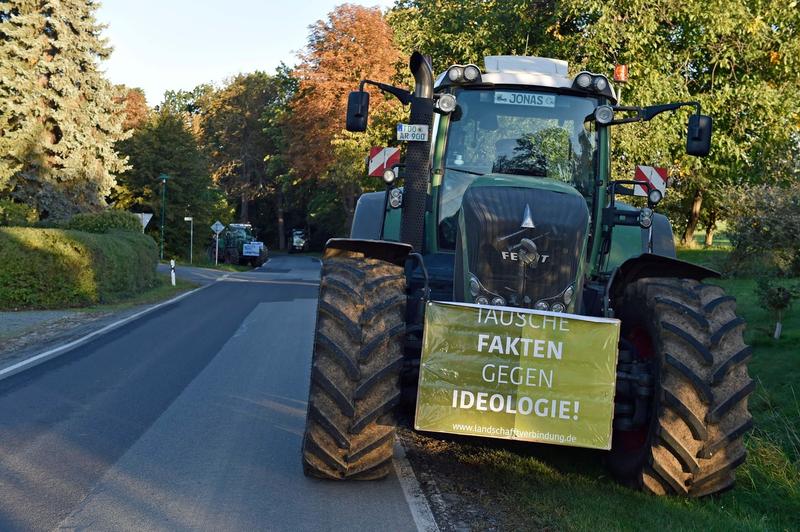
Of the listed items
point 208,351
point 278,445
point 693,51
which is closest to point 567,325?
point 278,445

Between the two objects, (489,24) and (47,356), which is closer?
(47,356)

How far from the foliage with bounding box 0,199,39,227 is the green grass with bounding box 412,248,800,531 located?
28666 millimetres

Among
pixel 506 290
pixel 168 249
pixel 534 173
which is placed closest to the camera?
pixel 506 290

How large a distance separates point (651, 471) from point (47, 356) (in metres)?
10.1

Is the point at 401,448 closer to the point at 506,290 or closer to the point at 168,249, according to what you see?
the point at 506,290

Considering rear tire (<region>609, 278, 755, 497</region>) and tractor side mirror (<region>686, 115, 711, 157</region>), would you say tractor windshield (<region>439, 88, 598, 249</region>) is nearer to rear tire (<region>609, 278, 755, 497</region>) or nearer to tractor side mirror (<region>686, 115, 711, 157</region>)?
tractor side mirror (<region>686, 115, 711, 157</region>)

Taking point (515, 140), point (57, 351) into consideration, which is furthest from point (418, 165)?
point (57, 351)

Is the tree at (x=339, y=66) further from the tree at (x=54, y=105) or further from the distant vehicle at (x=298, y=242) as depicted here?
the distant vehicle at (x=298, y=242)

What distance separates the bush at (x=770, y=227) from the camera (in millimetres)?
13383

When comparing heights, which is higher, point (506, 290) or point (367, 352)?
point (506, 290)

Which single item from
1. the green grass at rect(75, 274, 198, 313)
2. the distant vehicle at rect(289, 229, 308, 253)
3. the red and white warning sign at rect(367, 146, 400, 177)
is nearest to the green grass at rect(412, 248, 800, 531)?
the red and white warning sign at rect(367, 146, 400, 177)

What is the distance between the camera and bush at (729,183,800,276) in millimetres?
13383

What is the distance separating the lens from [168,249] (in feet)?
179

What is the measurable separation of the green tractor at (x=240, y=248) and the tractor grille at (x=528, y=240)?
5097 centimetres
